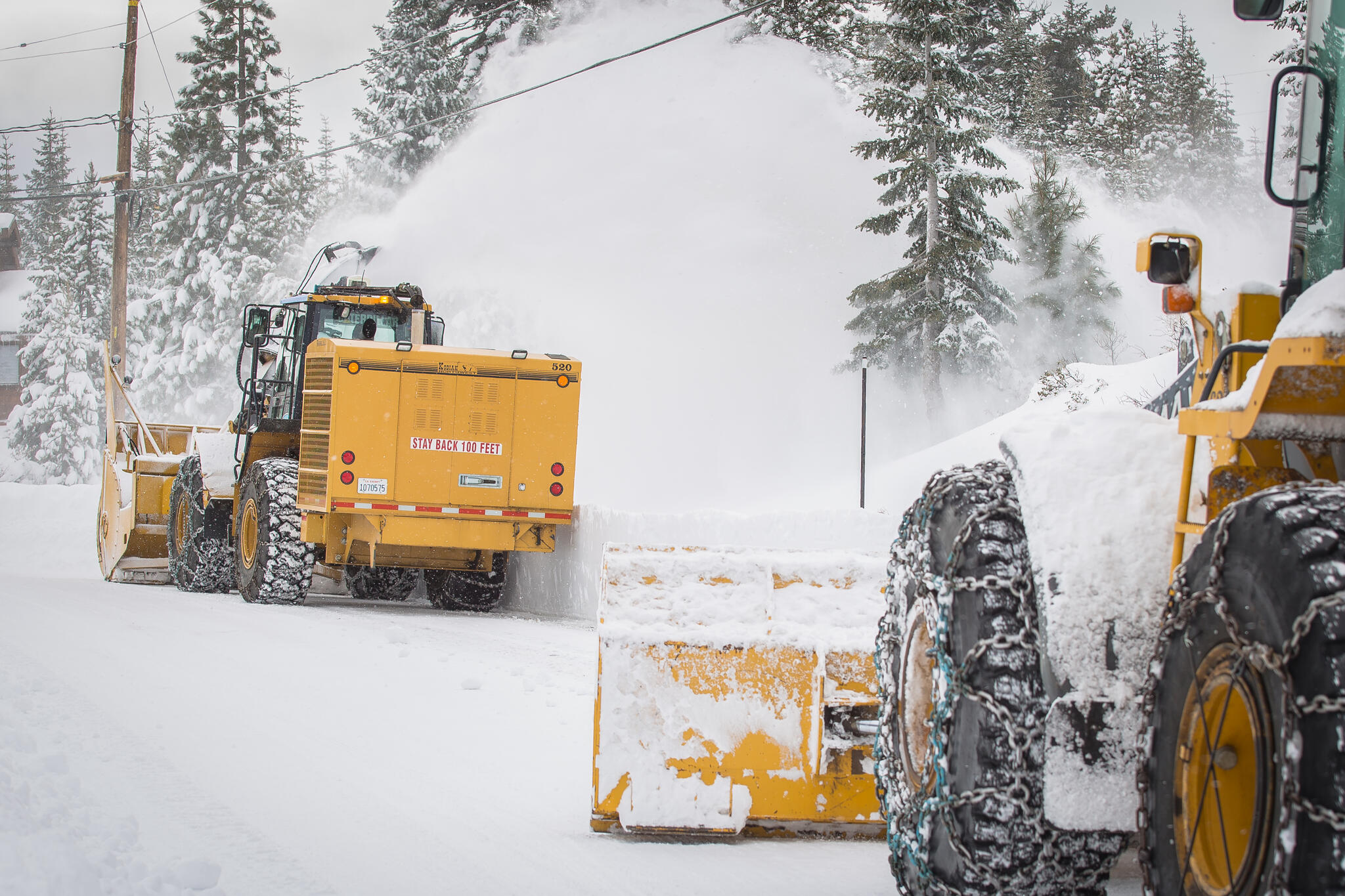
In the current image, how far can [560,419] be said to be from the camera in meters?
11.8

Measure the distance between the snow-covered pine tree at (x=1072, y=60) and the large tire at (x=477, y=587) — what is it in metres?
34.4

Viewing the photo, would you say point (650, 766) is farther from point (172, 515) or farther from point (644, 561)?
point (172, 515)

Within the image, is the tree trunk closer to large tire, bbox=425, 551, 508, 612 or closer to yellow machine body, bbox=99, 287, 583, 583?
large tire, bbox=425, 551, 508, 612

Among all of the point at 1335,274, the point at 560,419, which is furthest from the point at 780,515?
the point at 1335,274

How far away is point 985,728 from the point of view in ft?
8.65

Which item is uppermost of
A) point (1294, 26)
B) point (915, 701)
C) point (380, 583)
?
point (1294, 26)

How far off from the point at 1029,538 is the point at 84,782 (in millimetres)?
3737

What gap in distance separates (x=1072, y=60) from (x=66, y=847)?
153 ft

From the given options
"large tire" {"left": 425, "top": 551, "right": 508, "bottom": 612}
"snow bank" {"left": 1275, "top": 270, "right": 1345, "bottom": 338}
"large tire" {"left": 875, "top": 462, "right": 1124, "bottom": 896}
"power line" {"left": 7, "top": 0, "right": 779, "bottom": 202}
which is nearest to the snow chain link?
"large tire" {"left": 875, "top": 462, "right": 1124, "bottom": 896}

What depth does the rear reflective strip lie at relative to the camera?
1128cm

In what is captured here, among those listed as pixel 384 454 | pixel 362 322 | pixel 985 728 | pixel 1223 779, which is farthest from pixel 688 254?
pixel 1223 779

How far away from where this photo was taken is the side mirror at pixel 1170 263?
286 centimetres

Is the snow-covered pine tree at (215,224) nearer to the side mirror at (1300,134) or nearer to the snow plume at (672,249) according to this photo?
the snow plume at (672,249)

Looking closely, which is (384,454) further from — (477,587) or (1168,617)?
(1168,617)
